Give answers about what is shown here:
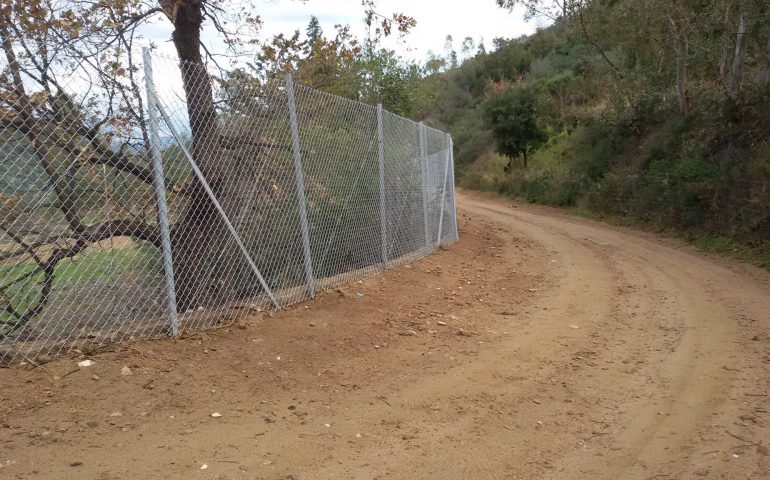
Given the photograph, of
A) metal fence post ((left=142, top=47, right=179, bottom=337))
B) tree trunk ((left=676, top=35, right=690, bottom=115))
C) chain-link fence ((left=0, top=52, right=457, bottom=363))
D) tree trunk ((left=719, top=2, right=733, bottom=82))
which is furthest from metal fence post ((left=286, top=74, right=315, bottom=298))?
tree trunk ((left=676, top=35, right=690, bottom=115))

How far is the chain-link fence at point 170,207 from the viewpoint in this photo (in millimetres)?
4172

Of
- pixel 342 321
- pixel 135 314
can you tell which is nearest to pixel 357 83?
pixel 342 321

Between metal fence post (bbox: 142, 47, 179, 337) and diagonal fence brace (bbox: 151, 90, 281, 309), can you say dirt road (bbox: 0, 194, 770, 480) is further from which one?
metal fence post (bbox: 142, 47, 179, 337)

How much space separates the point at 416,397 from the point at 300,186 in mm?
2547

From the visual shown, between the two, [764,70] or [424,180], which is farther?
[764,70]

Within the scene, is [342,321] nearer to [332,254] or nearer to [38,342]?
[332,254]

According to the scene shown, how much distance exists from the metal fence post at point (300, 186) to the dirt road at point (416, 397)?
37 cm

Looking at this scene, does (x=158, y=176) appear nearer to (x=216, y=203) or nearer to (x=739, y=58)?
(x=216, y=203)

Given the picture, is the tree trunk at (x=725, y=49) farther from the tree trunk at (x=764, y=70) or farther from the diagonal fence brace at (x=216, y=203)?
the diagonal fence brace at (x=216, y=203)

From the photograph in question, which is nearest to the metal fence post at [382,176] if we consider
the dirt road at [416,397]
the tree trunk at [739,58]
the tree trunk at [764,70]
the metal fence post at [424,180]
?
the dirt road at [416,397]

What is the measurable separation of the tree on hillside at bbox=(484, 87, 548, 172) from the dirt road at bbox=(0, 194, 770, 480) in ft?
65.7

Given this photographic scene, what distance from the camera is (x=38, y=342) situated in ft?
14.0

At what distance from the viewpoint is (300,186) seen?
581 cm

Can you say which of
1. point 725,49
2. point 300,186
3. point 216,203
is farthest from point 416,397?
point 725,49
